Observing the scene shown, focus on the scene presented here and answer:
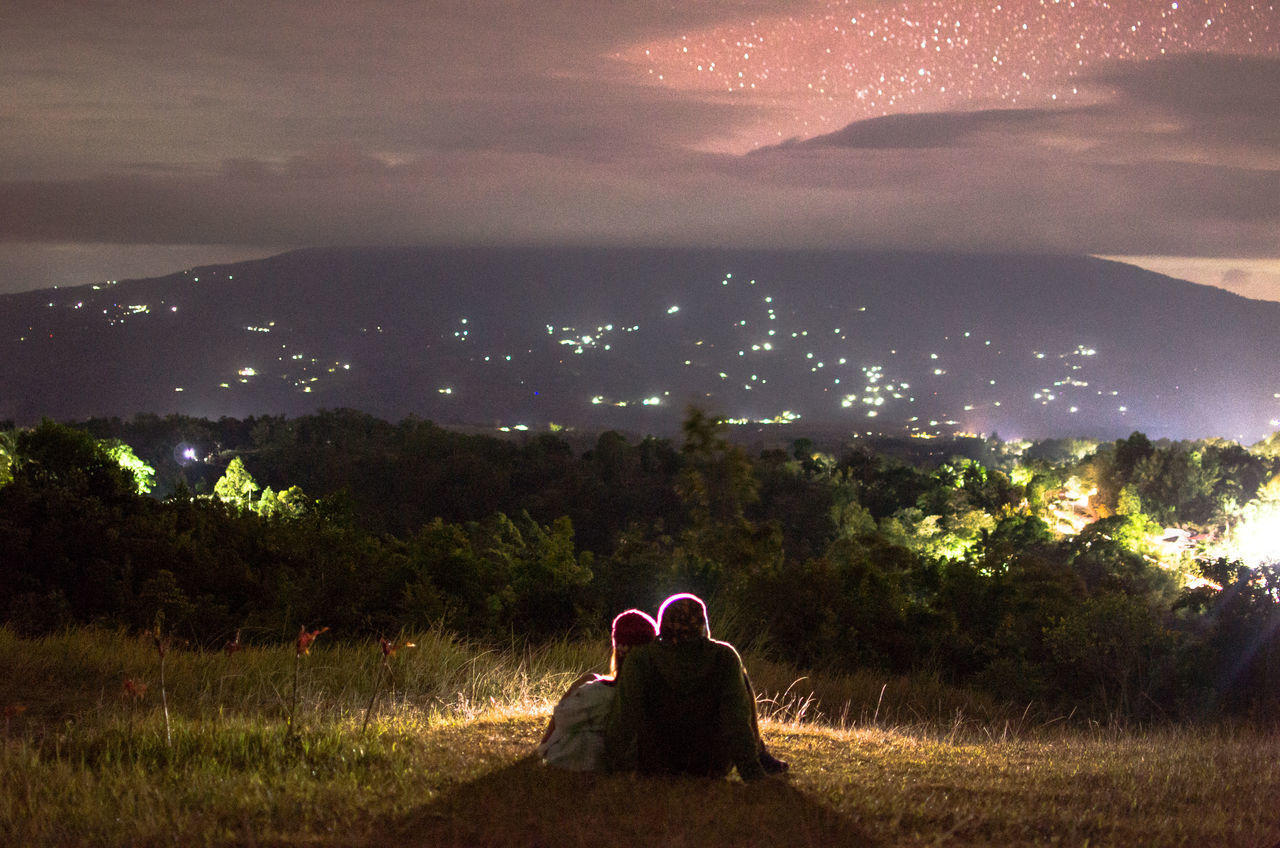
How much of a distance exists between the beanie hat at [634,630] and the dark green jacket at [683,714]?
0.21 meters

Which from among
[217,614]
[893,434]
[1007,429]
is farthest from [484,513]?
[1007,429]

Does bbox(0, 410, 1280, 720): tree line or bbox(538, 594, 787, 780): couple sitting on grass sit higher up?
bbox(538, 594, 787, 780): couple sitting on grass

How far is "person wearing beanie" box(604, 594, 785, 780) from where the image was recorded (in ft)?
18.0

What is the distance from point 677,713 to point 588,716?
1.80 feet

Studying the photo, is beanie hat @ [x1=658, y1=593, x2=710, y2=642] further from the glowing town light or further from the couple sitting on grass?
the glowing town light

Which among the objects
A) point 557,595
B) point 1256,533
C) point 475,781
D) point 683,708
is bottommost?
point 1256,533

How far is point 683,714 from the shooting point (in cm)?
559

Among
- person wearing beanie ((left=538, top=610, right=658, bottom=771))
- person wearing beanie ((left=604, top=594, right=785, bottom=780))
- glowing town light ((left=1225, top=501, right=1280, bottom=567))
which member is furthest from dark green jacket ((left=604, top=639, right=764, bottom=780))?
glowing town light ((left=1225, top=501, right=1280, bottom=567))

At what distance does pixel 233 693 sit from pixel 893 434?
14472 cm

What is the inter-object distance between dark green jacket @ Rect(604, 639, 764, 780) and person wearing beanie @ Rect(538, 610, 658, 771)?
133 mm

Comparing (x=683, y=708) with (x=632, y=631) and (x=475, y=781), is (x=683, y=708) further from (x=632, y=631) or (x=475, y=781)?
(x=475, y=781)

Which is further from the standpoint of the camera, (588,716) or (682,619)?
(588,716)

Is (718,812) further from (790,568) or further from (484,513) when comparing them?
(484,513)

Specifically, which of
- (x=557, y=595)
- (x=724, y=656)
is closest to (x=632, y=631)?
(x=724, y=656)
